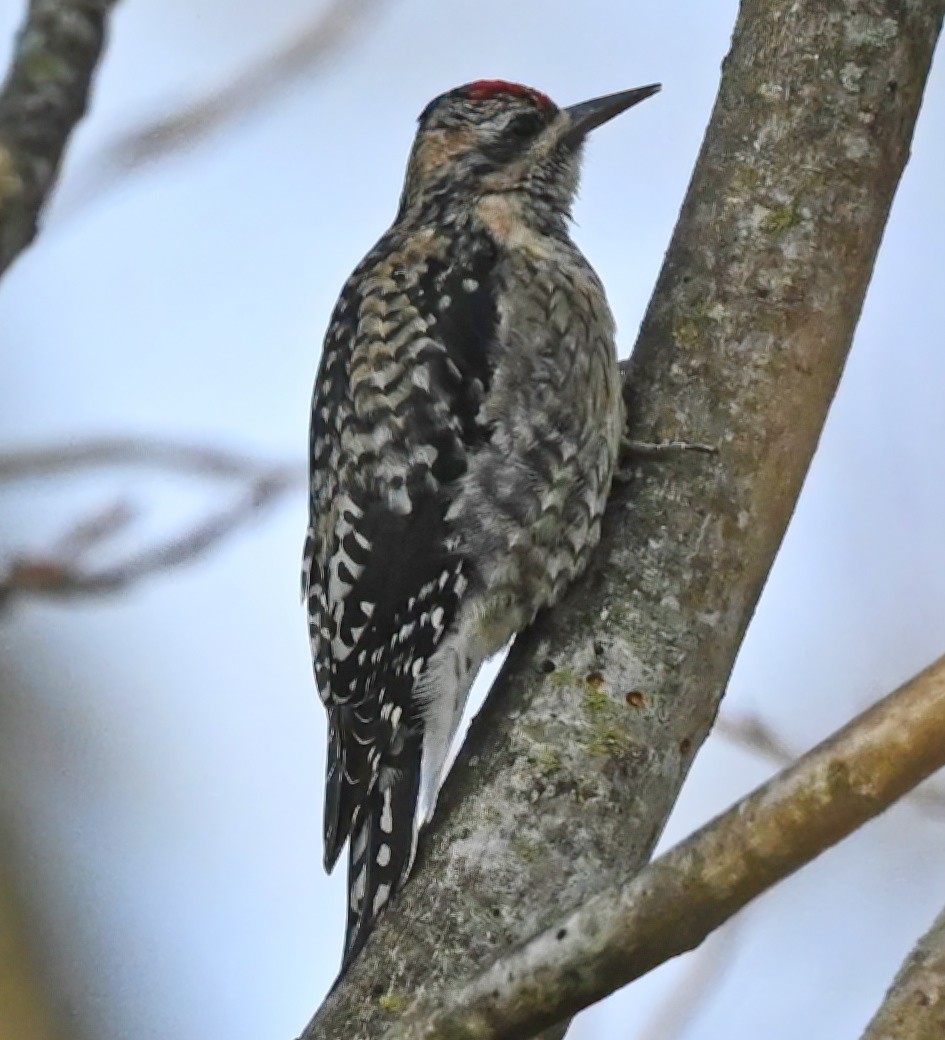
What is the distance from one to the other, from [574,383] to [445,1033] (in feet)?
5.45

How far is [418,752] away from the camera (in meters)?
2.91

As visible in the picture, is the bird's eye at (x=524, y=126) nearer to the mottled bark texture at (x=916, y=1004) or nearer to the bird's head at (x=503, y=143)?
the bird's head at (x=503, y=143)

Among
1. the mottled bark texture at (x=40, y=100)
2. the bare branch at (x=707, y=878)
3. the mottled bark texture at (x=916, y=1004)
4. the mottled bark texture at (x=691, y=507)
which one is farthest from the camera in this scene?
the mottled bark texture at (x=691, y=507)

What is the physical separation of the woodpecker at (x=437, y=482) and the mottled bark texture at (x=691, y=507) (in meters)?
0.16

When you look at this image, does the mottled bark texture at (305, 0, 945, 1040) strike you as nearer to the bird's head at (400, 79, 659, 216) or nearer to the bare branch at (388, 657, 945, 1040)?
the bare branch at (388, 657, 945, 1040)

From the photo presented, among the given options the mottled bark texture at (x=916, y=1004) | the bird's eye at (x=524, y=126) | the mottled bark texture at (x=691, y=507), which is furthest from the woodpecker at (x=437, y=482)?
the mottled bark texture at (x=916, y=1004)

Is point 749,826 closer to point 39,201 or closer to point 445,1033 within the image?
point 445,1033

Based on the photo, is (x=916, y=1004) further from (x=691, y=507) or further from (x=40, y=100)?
(x=40, y=100)

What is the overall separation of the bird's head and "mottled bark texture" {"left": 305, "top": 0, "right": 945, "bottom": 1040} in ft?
2.23

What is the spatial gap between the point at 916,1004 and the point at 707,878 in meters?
0.62

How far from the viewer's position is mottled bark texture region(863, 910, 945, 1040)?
2.04m

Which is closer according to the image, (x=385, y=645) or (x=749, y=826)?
(x=749, y=826)

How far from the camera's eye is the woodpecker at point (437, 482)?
9.71ft

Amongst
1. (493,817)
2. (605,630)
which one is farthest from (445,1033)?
(605,630)
